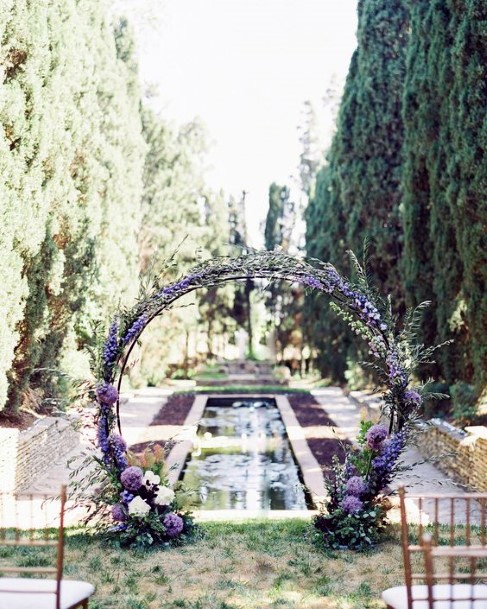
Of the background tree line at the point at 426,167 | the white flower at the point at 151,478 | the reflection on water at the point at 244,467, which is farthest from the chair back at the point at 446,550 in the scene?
the background tree line at the point at 426,167

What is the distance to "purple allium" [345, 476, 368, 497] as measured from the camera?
6.20 metres

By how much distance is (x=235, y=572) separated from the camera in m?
5.41

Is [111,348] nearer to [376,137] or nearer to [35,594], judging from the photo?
[35,594]

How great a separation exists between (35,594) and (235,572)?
207 cm

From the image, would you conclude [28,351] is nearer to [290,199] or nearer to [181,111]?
[181,111]

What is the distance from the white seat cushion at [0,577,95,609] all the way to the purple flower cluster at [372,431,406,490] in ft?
9.88

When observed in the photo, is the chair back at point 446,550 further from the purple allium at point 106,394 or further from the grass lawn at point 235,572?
the purple allium at point 106,394

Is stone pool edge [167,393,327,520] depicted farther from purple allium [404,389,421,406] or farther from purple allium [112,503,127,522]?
purple allium [404,389,421,406]

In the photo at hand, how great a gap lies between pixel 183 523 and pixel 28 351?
476 cm

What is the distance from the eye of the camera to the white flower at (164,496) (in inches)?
243

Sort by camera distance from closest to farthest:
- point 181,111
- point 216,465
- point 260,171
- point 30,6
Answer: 1. point 30,6
2. point 216,465
3. point 181,111
4. point 260,171

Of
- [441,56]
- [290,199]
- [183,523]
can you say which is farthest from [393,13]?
[290,199]

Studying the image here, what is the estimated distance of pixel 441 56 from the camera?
11.3 meters

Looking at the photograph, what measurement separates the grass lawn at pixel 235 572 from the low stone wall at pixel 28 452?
166 cm
